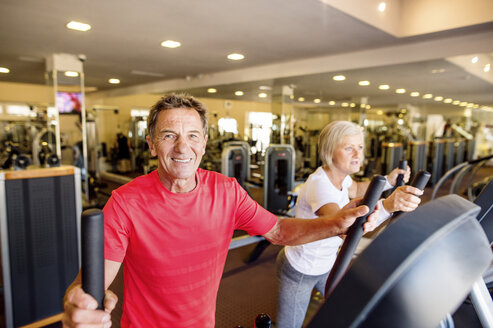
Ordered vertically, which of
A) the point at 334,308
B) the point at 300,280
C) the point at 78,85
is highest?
the point at 78,85

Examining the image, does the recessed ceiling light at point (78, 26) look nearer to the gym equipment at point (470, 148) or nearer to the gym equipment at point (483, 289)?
the gym equipment at point (483, 289)

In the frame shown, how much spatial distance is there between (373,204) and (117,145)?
9368 millimetres

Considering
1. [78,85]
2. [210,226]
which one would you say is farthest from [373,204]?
[78,85]

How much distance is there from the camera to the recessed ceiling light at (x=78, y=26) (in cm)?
318

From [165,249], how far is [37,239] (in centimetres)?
177

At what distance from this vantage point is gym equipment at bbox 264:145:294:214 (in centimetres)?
494

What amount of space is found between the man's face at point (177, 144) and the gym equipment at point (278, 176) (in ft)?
12.1

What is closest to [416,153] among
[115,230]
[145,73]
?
[145,73]

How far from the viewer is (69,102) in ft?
15.8

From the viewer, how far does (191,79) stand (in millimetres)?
6746

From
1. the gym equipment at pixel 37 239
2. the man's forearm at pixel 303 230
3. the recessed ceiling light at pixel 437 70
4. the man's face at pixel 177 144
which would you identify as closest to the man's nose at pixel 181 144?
the man's face at pixel 177 144

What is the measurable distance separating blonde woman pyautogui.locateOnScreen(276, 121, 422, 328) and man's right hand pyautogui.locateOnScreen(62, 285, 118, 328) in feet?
3.57

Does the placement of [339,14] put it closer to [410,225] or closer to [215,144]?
[410,225]

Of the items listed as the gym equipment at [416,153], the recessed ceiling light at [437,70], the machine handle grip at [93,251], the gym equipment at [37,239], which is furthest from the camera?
the gym equipment at [416,153]
